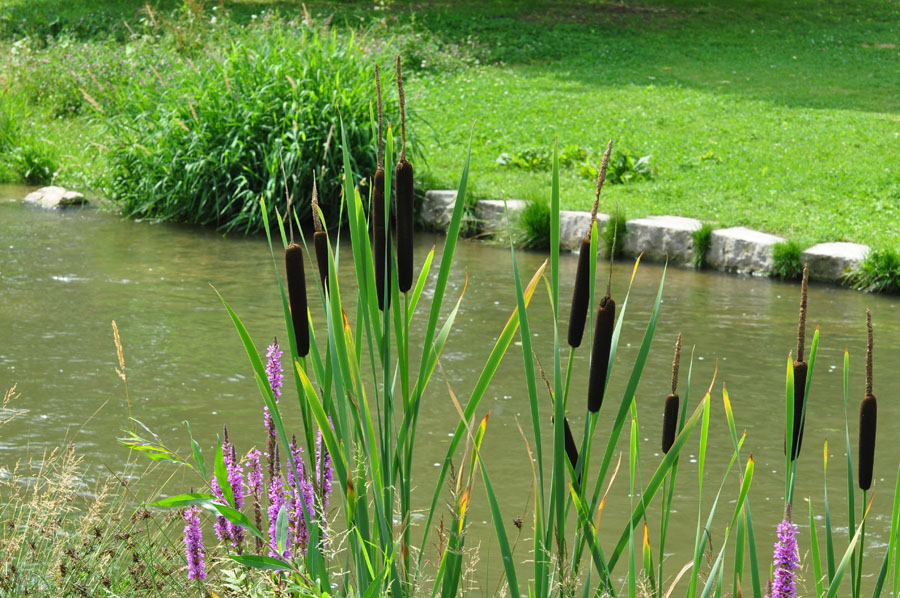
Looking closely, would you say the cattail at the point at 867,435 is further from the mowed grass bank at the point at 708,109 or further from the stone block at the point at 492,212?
the stone block at the point at 492,212

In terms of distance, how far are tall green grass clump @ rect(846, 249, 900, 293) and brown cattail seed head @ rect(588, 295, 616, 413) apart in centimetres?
576

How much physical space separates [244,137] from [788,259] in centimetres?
431

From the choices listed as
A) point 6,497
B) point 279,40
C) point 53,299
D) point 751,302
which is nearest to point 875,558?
point 6,497

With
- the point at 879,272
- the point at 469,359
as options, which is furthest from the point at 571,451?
the point at 879,272

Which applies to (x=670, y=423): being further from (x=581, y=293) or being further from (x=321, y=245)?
(x=321, y=245)

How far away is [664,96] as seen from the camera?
1420 cm

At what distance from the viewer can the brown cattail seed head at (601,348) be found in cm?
157

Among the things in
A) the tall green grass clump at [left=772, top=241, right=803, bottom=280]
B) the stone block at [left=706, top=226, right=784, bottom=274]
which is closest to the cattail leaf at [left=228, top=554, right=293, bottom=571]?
the tall green grass clump at [left=772, top=241, right=803, bottom=280]

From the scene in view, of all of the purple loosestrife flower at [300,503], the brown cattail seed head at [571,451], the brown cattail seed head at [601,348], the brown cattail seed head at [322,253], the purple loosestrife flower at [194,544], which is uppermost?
the brown cattail seed head at [322,253]

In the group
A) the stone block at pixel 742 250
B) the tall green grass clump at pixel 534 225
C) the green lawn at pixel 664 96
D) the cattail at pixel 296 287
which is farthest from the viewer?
the green lawn at pixel 664 96

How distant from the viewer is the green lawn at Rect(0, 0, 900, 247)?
8.81m

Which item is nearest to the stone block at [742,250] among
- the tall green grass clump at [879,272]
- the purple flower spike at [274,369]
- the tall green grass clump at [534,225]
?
the tall green grass clump at [879,272]

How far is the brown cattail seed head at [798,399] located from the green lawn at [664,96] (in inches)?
64.4

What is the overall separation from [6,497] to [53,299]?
119 inches
